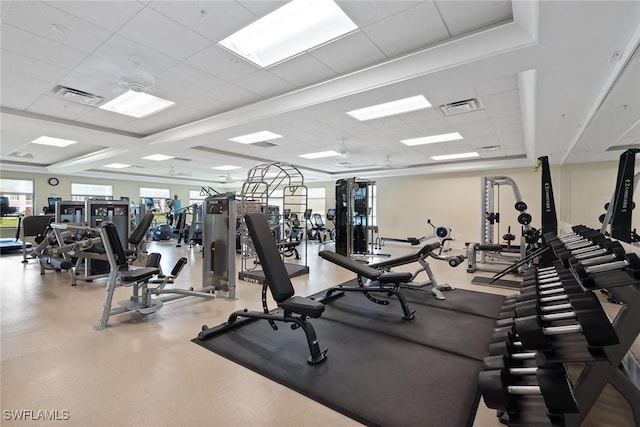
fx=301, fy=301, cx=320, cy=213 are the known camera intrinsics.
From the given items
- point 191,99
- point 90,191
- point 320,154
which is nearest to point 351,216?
point 320,154

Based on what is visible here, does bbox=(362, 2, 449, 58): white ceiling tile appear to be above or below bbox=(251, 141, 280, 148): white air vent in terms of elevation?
above

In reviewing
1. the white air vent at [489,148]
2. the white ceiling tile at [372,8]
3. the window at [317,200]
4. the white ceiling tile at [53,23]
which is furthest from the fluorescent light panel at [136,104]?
the window at [317,200]

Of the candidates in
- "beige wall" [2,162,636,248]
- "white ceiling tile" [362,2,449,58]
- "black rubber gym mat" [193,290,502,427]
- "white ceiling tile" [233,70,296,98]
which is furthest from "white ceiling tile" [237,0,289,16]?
"beige wall" [2,162,636,248]

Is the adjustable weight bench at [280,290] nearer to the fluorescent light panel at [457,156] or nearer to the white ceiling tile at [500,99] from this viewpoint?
the white ceiling tile at [500,99]

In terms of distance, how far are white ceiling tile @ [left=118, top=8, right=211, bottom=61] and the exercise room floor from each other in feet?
9.13

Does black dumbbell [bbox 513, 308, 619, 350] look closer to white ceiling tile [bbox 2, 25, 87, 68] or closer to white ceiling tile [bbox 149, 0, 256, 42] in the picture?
white ceiling tile [bbox 149, 0, 256, 42]

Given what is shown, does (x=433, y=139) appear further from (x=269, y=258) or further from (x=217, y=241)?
(x=269, y=258)

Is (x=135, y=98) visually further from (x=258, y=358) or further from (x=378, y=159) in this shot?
(x=378, y=159)

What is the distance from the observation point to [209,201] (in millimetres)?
4289

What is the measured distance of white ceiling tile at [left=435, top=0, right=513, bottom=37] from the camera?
240 centimetres

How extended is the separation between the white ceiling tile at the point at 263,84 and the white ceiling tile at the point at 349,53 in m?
0.70

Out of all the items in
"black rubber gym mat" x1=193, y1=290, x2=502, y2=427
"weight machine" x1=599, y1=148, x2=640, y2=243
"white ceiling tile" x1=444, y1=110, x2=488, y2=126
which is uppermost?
"white ceiling tile" x1=444, y1=110, x2=488, y2=126

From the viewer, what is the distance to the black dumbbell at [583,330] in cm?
127

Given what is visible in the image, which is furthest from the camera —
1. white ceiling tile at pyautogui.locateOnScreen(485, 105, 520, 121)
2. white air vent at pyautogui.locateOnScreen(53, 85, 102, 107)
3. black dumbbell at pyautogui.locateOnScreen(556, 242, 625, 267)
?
white ceiling tile at pyautogui.locateOnScreen(485, 105, 520, 121)
